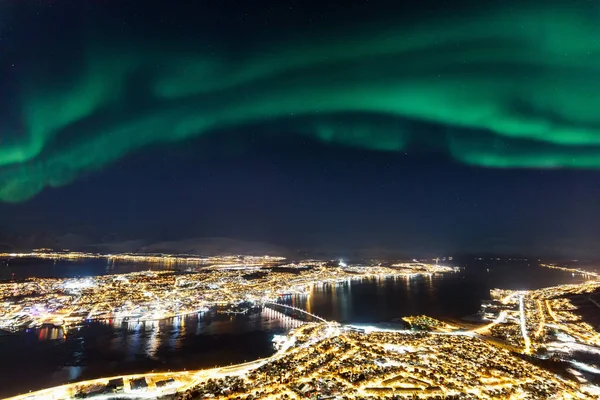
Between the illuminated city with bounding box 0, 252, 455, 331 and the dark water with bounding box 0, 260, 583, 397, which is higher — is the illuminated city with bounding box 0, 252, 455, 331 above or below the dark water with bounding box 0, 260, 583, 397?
above

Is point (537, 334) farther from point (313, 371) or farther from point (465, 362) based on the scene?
point (313, 371)

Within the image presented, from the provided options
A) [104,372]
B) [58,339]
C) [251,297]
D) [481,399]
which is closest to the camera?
[481,399]

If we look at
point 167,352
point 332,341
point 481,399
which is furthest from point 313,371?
point 167,352

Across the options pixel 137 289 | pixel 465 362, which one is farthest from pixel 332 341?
pixel 137 289

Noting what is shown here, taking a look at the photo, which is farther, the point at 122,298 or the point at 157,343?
the point at 122,298

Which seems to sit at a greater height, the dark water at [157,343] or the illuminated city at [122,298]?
the illuminated city at [122,298]

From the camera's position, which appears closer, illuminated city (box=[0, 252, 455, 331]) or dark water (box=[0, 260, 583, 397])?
dark water (box=[0, 260, 583, 397])

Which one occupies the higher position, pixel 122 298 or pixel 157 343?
pixel 122 298

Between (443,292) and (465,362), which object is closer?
(465,362)

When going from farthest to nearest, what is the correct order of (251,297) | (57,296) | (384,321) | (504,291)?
1. (504,291)
2. (251,297)
3. (57,296)
4. (384,321)

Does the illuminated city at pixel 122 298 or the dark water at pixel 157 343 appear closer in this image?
the dark water at pixel 157 343
